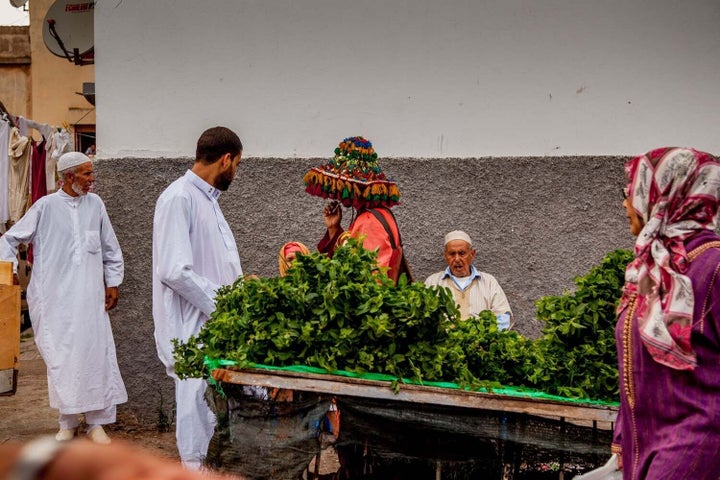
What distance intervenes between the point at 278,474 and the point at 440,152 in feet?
10.9

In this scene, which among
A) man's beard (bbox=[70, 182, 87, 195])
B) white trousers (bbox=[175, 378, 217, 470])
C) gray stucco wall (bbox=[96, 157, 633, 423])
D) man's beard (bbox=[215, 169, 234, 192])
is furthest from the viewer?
man's beard (bbox=[70, 182, 87, 195])

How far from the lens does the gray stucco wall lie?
21.0ft

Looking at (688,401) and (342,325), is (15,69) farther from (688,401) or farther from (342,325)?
(688,401)

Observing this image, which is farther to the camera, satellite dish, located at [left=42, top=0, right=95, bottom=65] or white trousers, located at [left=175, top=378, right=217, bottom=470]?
satellite dish, located at [left=42, top=0, right=95, bottom=65]

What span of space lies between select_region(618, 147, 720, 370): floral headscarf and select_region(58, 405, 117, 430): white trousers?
484 centimetres

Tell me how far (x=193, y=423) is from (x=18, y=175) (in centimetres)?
662

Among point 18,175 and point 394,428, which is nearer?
point 394,428

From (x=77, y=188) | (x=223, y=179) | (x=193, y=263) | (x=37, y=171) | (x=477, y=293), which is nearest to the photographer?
(x=193, y=263)

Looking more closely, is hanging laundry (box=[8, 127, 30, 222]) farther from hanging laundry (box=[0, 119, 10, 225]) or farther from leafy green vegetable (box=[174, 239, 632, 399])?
leafy green vegetable (box=[174, 239, 632, 399])

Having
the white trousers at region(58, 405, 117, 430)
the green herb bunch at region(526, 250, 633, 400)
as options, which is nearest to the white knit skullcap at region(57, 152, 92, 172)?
the white trousers at region(58, 405, 117, 430)

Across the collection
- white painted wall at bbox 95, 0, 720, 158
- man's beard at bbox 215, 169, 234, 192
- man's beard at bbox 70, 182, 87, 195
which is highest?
white painted wall at bbox 95, 0, 720, 158

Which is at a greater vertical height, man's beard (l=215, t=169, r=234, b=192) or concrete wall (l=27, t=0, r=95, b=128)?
concrete wall (l=27, t=0, r=95, b=128)

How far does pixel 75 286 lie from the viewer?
21.5 feet

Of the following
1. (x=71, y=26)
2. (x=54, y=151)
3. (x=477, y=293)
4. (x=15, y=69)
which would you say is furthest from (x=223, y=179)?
(x=15, y=69)
